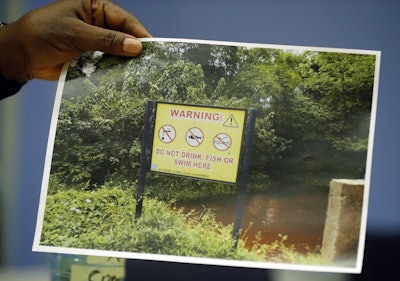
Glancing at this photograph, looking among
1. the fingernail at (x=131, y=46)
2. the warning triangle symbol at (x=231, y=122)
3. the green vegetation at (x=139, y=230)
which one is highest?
the fingernail at (x=131, y=46)

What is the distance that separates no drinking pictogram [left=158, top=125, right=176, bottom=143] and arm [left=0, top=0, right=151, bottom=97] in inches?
5.5

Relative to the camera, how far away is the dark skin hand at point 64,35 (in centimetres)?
70

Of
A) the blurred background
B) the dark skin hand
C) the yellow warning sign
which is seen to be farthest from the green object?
the dark skin hand

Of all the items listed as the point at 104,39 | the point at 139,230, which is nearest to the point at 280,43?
the point at 104,39

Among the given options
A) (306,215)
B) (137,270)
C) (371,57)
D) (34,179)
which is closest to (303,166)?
(306,215)

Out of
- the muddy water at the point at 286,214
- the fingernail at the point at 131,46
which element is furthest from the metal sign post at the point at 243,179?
the fingernail at the point at 131,46

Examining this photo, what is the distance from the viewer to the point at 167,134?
67cm

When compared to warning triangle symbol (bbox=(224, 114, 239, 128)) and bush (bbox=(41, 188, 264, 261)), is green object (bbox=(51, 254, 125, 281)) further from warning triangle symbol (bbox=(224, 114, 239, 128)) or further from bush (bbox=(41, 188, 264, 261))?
warning triangle symbol (bbox=(224, 114, 239, 128))

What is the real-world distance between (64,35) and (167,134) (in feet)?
0.76

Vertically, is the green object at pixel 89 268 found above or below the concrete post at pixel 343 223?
below

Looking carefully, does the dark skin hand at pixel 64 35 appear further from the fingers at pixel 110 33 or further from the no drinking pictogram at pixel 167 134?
the no drinking pictogram at pixel 167 134

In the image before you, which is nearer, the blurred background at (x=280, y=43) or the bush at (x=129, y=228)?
the bush at (x=129, y=228)

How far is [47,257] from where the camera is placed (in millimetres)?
949

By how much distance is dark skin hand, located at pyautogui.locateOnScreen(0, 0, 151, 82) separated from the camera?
2.31 feet
